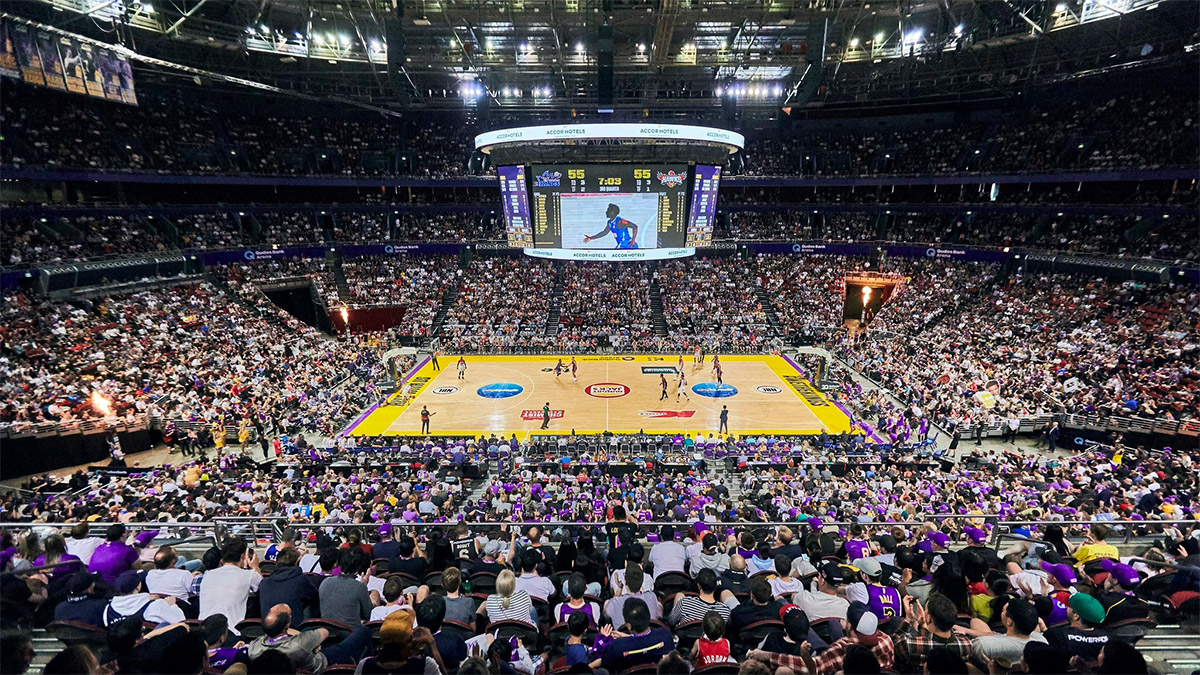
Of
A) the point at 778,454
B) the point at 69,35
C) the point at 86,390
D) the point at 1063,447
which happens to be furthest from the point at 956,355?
the point at 69,35

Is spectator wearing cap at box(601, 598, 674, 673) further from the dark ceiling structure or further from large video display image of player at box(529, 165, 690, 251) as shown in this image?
large video display image of player at box(529, 165, 690, 251)

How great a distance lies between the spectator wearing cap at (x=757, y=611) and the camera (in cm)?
557

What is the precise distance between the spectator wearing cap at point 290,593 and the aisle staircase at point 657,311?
34991mm

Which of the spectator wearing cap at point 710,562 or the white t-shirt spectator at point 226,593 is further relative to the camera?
the spectator wearing cap at point 710,562

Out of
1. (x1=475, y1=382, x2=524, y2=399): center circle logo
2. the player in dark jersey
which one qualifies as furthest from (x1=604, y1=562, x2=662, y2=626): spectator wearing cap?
the player in dark jersey

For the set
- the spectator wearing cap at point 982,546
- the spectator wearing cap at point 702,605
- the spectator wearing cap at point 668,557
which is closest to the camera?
the spectator wearing cap at point 702,605

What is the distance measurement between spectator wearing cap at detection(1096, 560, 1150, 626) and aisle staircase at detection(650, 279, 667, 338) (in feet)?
109

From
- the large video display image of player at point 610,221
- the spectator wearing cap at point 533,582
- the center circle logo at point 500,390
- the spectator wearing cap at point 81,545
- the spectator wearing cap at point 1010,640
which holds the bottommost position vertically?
the center circle logo at point 500,390

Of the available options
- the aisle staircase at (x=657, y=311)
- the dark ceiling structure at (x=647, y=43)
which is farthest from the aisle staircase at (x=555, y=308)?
the dark ceiling structure at (x=647, y=43)

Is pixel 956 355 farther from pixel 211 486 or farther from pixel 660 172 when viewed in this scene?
pixel 211 486

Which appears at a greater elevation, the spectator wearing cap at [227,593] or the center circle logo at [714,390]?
the spectator wearing cap at [227,593]

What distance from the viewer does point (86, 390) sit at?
2217 cm

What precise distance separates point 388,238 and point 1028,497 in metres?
45.5

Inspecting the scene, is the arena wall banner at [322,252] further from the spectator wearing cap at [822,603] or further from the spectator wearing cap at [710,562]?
the spectator wearing cap at [822,603]
